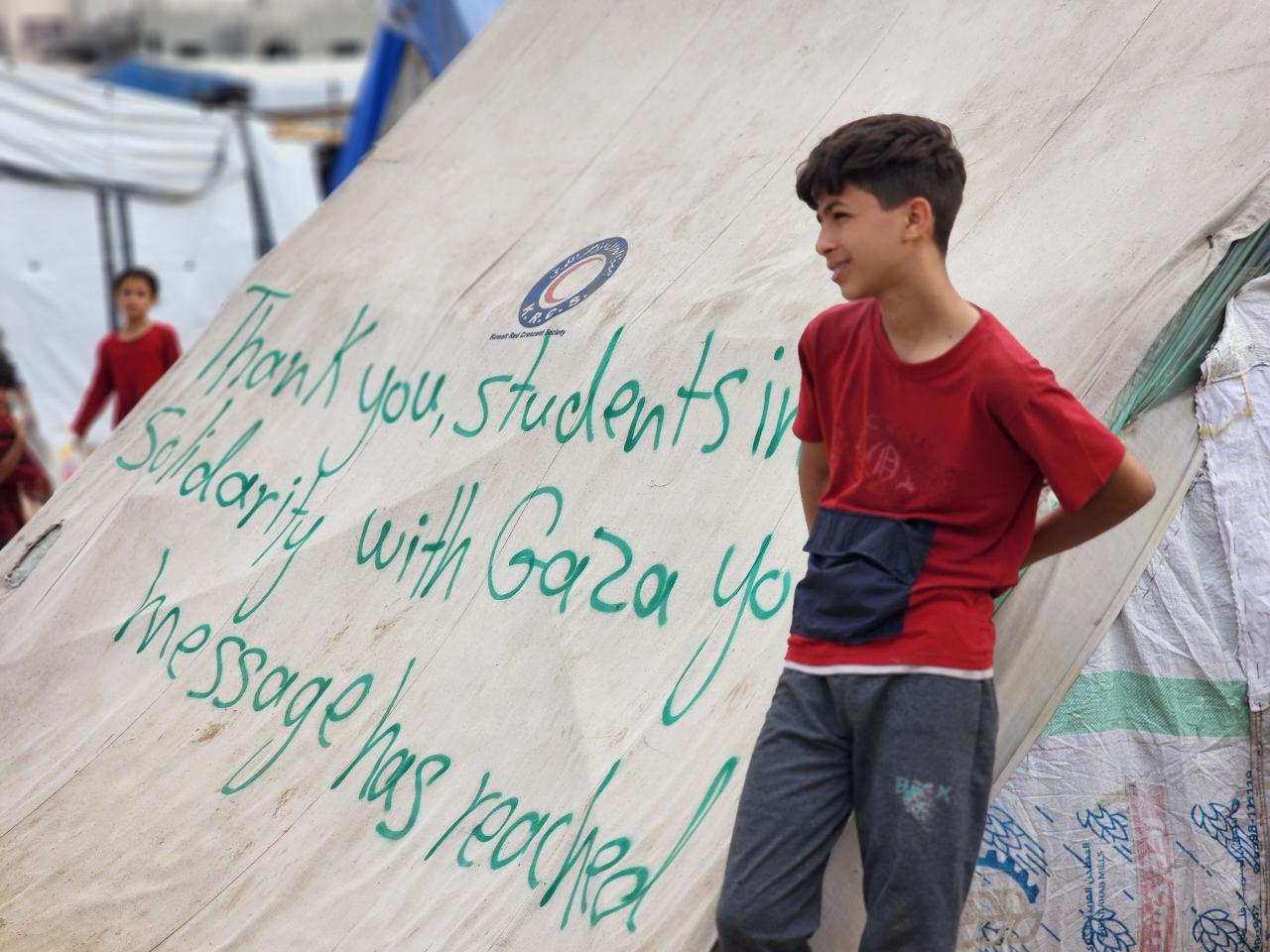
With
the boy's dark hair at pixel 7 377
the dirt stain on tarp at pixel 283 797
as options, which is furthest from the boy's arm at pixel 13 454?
the dirt stain on tarp at pixel 283 797

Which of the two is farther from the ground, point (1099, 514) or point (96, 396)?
point (1099, 514)

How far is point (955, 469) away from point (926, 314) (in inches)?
8.7

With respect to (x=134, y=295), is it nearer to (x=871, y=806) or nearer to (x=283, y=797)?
(x=283, y=797)

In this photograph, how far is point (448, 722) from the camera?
3.04 meters

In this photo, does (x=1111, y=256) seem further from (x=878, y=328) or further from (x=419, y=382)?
Result: (x=419, y=382)

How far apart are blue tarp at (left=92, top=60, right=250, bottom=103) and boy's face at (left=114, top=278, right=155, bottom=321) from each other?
1428 centimetres

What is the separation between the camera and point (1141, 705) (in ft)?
8.27

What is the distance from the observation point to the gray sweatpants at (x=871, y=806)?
1980 millimetres

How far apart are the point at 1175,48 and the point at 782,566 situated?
1.40 meters

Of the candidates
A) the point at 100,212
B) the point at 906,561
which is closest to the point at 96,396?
the point at 100,212

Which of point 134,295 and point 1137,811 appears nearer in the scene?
point 1137,811

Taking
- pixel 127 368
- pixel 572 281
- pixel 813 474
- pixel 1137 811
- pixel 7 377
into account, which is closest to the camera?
pixel 813 474

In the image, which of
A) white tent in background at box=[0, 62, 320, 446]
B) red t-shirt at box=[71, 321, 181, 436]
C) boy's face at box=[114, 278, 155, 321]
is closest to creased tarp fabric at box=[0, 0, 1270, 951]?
red t-shirt at box=[71, 321, 181, 436]

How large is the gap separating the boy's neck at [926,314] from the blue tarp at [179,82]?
19.2 meters
